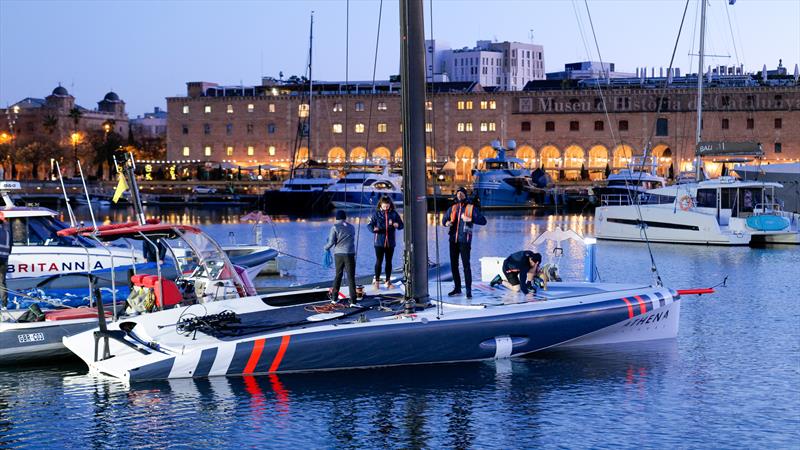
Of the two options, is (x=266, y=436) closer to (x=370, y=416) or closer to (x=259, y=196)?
(x=370, y=416)

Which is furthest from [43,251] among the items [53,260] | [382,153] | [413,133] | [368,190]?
[382,153]

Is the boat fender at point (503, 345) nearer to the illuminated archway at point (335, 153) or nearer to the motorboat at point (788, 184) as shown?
the motorboat at point (788, 184)

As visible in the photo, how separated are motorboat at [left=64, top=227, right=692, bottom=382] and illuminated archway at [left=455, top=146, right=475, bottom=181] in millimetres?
83054

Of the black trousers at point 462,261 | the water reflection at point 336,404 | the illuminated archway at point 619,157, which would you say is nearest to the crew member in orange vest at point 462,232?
the black trousers at point 462,261

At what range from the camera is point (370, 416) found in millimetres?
14719

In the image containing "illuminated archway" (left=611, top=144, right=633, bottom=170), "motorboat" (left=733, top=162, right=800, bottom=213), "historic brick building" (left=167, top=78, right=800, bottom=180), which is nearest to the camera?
"motorboat" (left=733, top=162, right=800, bottom=213)

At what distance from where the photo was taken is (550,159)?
10038 centimetres

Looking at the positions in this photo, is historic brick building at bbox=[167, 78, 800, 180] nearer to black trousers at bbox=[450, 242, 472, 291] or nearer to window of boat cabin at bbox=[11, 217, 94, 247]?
window of boat cabin at bbox=[11, 217, 94, 247]

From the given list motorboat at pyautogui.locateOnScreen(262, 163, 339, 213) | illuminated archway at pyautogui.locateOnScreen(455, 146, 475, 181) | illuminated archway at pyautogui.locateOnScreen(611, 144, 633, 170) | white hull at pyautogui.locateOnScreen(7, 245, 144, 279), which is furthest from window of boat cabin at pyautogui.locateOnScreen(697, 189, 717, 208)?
illuminated archway at pyautogui.locateOnScreen(455, 146, 475, 181)

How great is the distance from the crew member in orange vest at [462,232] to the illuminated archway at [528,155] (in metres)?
82.2

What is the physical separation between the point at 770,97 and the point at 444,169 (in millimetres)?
28780

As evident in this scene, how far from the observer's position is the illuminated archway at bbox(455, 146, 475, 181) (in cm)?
10125

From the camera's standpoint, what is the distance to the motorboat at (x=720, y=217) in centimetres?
4116

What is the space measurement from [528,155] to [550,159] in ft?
6.56
